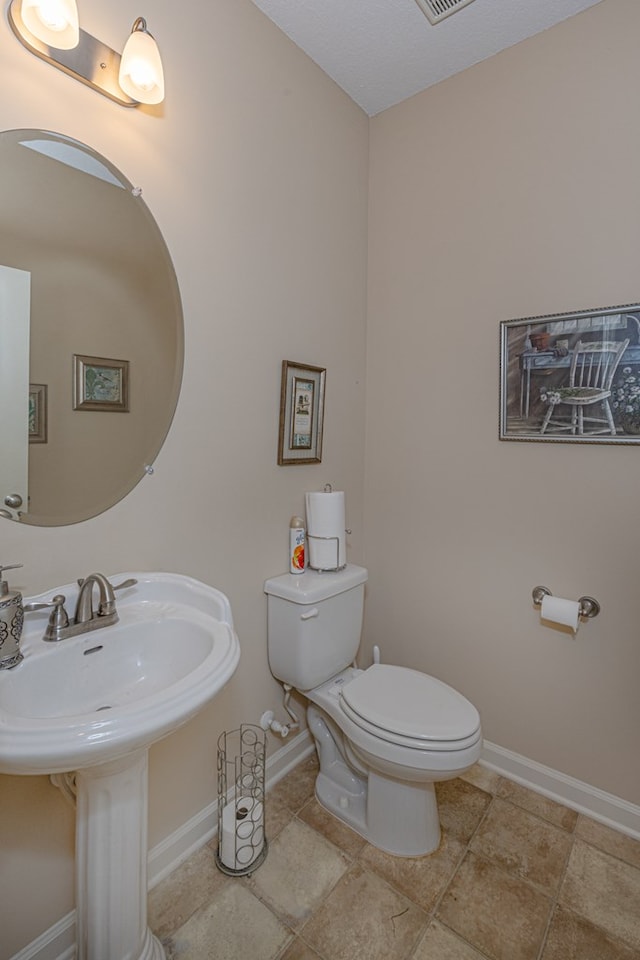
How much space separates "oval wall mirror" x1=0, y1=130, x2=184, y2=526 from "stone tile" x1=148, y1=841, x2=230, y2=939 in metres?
1.12

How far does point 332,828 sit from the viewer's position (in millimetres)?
1509

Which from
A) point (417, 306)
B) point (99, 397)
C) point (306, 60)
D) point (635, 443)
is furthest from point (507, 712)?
point (306, 60)

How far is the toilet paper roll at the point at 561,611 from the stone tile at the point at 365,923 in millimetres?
957

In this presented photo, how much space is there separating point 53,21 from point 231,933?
7.30 feet

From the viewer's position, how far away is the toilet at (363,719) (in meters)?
1.29

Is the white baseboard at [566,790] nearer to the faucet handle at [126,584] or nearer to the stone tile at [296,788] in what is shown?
the stone tile at [296,788]

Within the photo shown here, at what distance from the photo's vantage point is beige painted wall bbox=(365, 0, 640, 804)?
1.48 meters

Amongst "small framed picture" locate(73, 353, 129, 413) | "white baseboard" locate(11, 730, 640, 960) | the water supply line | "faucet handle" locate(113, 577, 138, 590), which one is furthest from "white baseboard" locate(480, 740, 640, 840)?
"small framed picture" locate(73, 353, 129, 413)

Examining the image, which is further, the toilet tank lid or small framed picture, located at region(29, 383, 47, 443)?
the toilet tank lid

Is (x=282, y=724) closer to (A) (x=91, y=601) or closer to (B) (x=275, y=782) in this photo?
(B) (x=275, y=782)

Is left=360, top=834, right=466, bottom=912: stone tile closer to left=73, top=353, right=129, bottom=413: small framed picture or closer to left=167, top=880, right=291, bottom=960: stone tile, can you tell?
left=167, top=880, right=291, bottom=960: stone tile

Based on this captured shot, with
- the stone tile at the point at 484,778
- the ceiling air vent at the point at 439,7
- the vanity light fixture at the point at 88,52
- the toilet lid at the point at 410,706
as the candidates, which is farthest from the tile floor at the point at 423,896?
the ceiling air vent at the point at 439,7

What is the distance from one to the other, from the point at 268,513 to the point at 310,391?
52 cm

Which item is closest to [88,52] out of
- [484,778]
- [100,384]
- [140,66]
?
[140,66]
